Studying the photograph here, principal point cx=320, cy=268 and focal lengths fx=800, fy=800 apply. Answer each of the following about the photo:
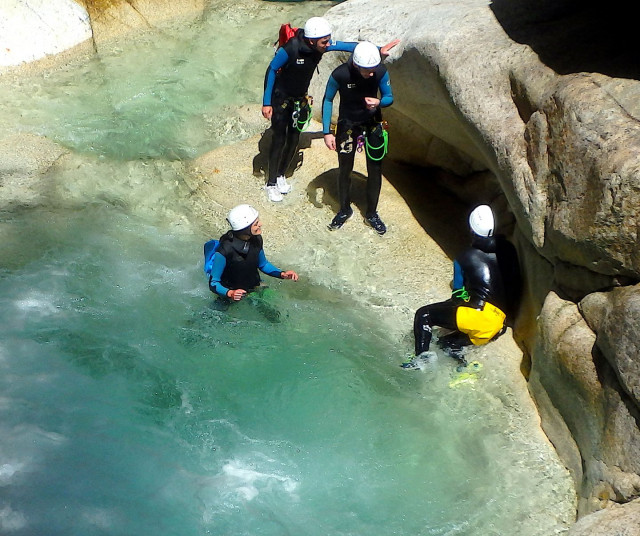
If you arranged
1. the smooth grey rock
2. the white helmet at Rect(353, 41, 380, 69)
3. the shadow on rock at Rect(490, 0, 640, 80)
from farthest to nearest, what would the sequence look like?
the smooth grey rock
the white helmet at Rect(353, 41, 380, 69)
the shadow on rock at Rect(490, 0, 640, 80)

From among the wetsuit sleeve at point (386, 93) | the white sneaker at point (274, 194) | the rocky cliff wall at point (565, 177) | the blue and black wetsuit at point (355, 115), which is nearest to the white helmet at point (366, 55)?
the blue and black wetsuit at point (355, 115)

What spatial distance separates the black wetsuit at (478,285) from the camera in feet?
21.2

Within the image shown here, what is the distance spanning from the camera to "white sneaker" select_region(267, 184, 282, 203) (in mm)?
8508

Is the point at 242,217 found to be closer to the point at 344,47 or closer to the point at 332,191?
the point at 332,191

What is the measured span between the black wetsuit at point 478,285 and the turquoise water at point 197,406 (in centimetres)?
31

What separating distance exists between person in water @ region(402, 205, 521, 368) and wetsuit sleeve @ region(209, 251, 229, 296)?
1628mm

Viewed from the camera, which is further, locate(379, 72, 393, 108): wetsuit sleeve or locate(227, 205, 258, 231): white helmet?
locate(379, 72, 393, 108): wetsuit sleeve

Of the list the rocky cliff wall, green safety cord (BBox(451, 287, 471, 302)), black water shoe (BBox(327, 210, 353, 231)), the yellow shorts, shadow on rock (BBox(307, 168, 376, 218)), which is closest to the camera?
the rocky cliff wall

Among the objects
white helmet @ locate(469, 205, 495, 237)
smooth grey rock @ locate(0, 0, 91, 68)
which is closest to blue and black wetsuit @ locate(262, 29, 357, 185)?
white helmet @ locate(469, 205, 495, 237)

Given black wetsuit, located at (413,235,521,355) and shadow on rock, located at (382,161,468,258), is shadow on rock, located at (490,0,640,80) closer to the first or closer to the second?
black wetsuit, located at (413,235,521,355)

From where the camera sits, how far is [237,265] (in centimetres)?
667

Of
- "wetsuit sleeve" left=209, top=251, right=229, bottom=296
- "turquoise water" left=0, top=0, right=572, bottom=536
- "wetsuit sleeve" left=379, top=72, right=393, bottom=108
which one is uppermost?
"wetsuit sleeve" left=379, top=72, right=393, bottom=108

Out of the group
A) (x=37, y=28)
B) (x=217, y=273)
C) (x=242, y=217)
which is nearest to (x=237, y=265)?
(x=217, y=273)

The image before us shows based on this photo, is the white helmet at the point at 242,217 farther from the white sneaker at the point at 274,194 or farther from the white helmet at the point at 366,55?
the white sneaker at the point at 274,194
